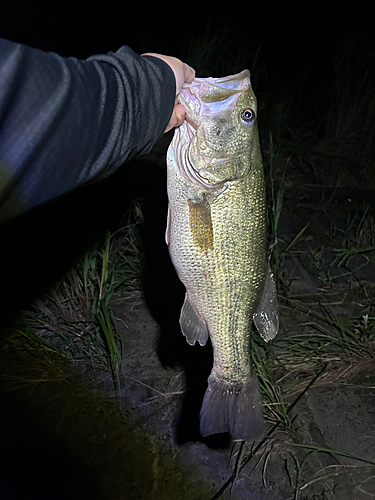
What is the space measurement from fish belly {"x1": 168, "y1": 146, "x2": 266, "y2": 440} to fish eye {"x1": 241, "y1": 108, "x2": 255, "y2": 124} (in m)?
0.21

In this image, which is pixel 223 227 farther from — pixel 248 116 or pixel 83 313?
pixel 83 313

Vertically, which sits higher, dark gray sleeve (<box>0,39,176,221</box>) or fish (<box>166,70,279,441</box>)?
dark gray sleeve (<box>0,39,176,221</box>)

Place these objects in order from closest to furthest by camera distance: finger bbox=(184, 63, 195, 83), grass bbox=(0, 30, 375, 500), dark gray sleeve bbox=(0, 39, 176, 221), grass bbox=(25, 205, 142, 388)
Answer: dark gray sleeve bbox=(0, 39, 176, 221) < finger bbox=(184, 63, 195, 83) < grass bbox=(0, 30, 375, 500) < grass bbox=(25, 205, 142, 388)

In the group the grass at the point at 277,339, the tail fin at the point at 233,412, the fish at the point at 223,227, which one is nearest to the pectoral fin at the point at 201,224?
the fish at the point at 223,227

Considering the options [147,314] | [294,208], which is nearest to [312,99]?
[294,208]

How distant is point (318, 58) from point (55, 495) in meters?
9.01

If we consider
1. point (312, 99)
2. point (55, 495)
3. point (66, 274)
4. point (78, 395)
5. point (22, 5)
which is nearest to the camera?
point (55, 495)

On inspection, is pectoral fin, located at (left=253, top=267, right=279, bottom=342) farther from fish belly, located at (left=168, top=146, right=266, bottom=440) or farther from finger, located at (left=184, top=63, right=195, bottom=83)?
finger, located at (left=184, top=63, right=195, bottom=83)

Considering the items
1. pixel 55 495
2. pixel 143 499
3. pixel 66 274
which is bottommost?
pixel 143 499

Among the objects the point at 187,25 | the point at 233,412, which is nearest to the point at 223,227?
the point at 233,412

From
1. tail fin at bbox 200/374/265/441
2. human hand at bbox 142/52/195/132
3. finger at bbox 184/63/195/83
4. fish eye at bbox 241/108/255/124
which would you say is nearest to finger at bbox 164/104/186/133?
human hand at bbox 142/52/195/132

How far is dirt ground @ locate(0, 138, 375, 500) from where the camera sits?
2.45 m

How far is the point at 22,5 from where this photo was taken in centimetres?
675

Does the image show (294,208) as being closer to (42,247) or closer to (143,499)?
(42,247)
